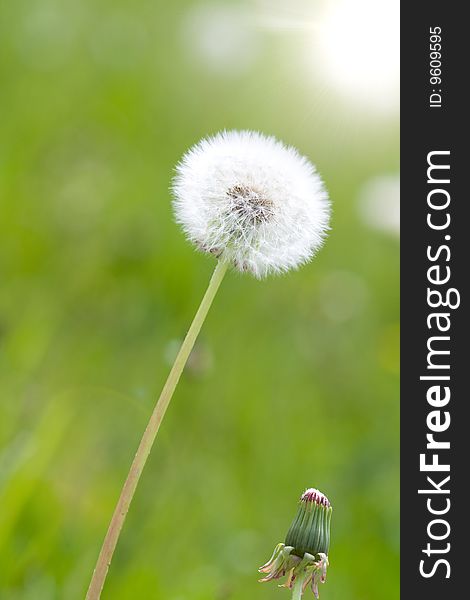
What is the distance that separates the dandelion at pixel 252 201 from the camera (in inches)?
47.8

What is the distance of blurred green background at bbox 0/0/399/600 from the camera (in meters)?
2.25

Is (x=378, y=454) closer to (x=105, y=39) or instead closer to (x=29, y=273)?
(x=29, y=273)

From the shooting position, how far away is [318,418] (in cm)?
326

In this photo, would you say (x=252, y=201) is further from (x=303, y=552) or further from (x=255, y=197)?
(x=303, y=552)

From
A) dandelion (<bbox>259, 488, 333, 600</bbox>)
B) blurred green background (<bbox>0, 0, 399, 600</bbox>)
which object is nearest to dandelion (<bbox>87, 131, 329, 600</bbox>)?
dandelion (<bbox>259, 488, 333, 600</bbox>)

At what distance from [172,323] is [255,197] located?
207 cm

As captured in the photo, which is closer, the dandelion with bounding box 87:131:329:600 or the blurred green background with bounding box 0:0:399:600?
the dandelion with bounding box 87:131:329:600

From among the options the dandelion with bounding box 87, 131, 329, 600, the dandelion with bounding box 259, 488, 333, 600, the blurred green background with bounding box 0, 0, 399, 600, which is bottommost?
the dandelion with bounding box 259, 488, 333, 600

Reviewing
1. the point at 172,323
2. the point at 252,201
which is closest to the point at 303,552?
the point at 252,201

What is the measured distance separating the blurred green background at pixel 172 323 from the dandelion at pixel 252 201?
2.62 ft

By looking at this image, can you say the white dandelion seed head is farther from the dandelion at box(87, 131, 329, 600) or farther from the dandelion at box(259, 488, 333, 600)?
the dandelion at box(259, 488, 333, 600)

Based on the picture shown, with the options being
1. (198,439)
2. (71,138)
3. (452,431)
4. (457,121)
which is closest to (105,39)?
(71,138)

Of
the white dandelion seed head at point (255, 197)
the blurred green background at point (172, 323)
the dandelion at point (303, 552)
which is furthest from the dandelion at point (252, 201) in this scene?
the blurred green background at point (172, 323)

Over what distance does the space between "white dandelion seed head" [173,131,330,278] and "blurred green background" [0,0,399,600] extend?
2.61 feet
